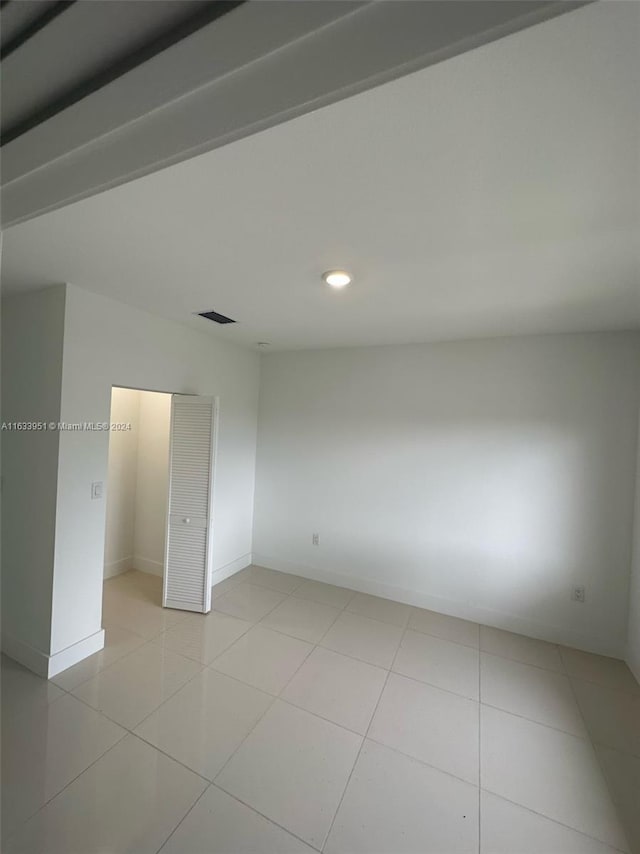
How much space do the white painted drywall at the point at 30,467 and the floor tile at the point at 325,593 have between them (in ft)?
6.48

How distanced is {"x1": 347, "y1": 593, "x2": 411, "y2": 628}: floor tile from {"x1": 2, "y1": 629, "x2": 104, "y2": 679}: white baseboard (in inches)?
77.1

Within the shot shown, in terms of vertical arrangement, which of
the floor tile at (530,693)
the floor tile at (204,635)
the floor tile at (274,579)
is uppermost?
the floor tile at (204,635)

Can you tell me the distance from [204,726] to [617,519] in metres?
3.02

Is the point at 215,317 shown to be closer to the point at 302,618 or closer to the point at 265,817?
the point at 302,618

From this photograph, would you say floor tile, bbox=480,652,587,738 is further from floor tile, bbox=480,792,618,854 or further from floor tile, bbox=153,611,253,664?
floor tile, bbox=153,611,253,664

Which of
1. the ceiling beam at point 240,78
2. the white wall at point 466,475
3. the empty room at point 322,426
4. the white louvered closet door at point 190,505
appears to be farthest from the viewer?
the white louvered closet door at point 190,505

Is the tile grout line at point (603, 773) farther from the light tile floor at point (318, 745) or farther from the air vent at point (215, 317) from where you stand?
the air vent at point (215, 317)

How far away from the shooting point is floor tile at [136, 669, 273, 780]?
1666 mm

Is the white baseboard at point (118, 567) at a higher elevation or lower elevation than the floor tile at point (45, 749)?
higher

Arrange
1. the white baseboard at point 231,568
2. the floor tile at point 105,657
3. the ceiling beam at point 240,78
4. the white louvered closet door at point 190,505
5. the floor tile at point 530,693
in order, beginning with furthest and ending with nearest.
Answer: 1. the white baseboard at point 231,568
2. the white louvered closet door at point 190,505
3. the floor tile at point 105,657
4. the floor tile at point 530,693
5. the ceiling beam at point 240,78

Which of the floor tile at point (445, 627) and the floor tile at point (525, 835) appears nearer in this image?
the floor tile at point (525, 835)

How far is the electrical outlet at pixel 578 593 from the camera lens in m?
2.65

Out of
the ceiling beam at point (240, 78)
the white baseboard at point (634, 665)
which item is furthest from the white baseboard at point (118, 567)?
the white baseboard at point (634, 665)

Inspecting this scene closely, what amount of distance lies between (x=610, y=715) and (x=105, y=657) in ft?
10.3
